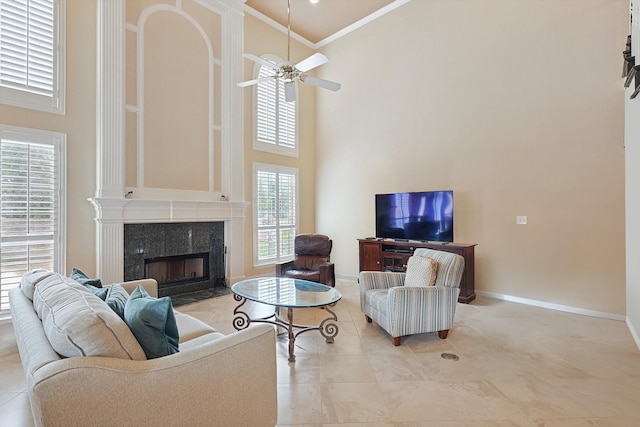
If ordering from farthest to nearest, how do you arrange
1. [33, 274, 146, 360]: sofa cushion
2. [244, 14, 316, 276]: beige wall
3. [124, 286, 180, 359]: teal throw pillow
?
[244, 14, 316, 276]: beige wall → [124, 286, 180, 359]: teal throw pillow → [33, 274, 146, 360]: sofa cushion

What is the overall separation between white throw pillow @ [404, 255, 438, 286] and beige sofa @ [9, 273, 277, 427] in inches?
82.7

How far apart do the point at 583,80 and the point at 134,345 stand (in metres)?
5.37

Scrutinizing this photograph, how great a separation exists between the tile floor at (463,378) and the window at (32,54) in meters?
2.78

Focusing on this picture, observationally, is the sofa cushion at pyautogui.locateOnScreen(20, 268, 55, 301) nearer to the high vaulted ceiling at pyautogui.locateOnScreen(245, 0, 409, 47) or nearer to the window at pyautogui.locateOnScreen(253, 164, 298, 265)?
the window at pyautogui.locateOnScreen(253, 164, 298, 265)

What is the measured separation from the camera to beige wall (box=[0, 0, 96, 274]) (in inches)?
152

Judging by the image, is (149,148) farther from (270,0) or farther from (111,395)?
(111,395)

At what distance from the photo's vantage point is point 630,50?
11.0ft

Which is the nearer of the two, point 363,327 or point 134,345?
point 134,345

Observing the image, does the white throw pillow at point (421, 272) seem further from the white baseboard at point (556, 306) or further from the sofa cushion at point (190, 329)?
the sofa cushion at point (190, 329)

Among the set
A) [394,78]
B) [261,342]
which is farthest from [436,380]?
[394,78]

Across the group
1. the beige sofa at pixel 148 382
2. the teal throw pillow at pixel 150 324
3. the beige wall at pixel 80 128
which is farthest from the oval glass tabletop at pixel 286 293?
the beige wall at pixel 80 128

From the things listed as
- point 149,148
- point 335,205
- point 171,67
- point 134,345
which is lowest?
point 134,345

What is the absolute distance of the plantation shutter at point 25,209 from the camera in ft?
11.3

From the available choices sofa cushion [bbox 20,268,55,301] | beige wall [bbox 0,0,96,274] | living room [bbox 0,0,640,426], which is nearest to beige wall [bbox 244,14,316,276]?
living room [bbox 0,0,640,426]
